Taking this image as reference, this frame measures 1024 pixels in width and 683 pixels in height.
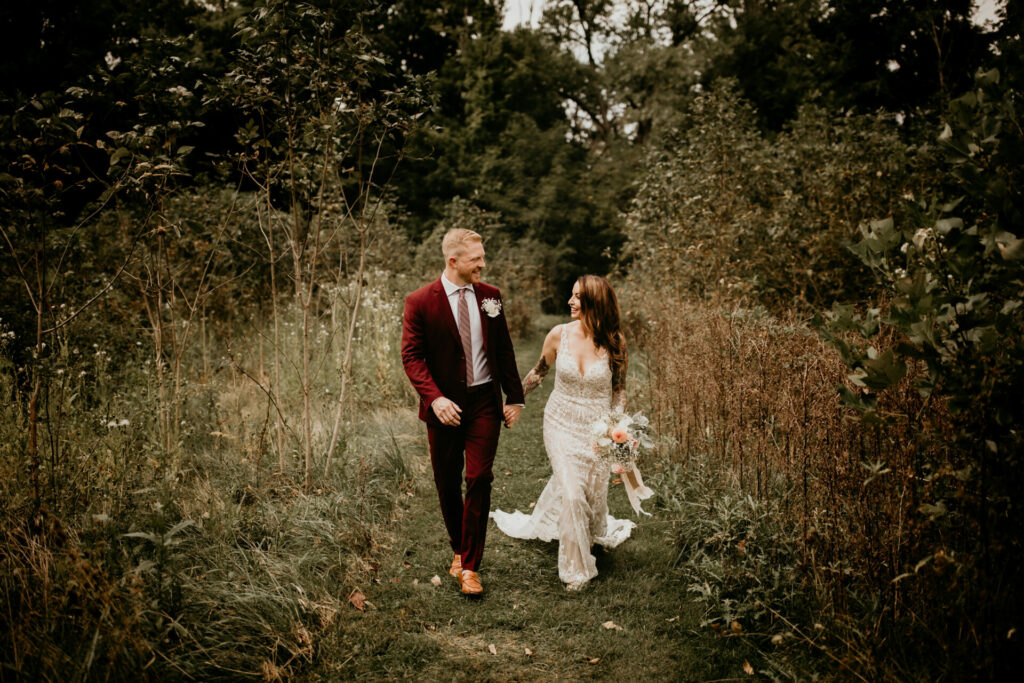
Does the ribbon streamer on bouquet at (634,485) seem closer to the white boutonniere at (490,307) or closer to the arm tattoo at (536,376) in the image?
the arm tattoo at (536,376)

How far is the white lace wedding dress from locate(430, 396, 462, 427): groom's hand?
0.96 m

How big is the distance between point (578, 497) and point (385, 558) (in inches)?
58.5

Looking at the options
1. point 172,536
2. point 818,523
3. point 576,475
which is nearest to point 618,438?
point 576,475

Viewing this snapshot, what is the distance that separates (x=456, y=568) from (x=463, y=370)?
1.40m

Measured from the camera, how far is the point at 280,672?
292cm

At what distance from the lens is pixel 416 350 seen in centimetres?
376

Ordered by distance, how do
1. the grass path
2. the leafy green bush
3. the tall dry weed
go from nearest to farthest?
the leafy green bush < the tall dry weed < the grass path

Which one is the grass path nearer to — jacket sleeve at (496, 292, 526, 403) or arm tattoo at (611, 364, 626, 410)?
arm tattoo at (611, 364, 626, 410)

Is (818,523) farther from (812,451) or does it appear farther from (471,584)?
(471,584)

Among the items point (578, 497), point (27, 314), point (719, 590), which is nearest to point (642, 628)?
point (719, 590)

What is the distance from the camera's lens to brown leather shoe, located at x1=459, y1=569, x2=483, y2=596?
3.81 metres

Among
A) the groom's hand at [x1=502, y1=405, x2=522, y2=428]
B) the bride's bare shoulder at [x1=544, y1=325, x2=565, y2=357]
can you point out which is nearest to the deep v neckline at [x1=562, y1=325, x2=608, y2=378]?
the bride's bare shoulder at [x1=544, y1=325, x2=565, y2=357]

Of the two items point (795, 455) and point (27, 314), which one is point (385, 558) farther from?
point (27, 314)

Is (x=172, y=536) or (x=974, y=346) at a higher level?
(x=974, y=346)
